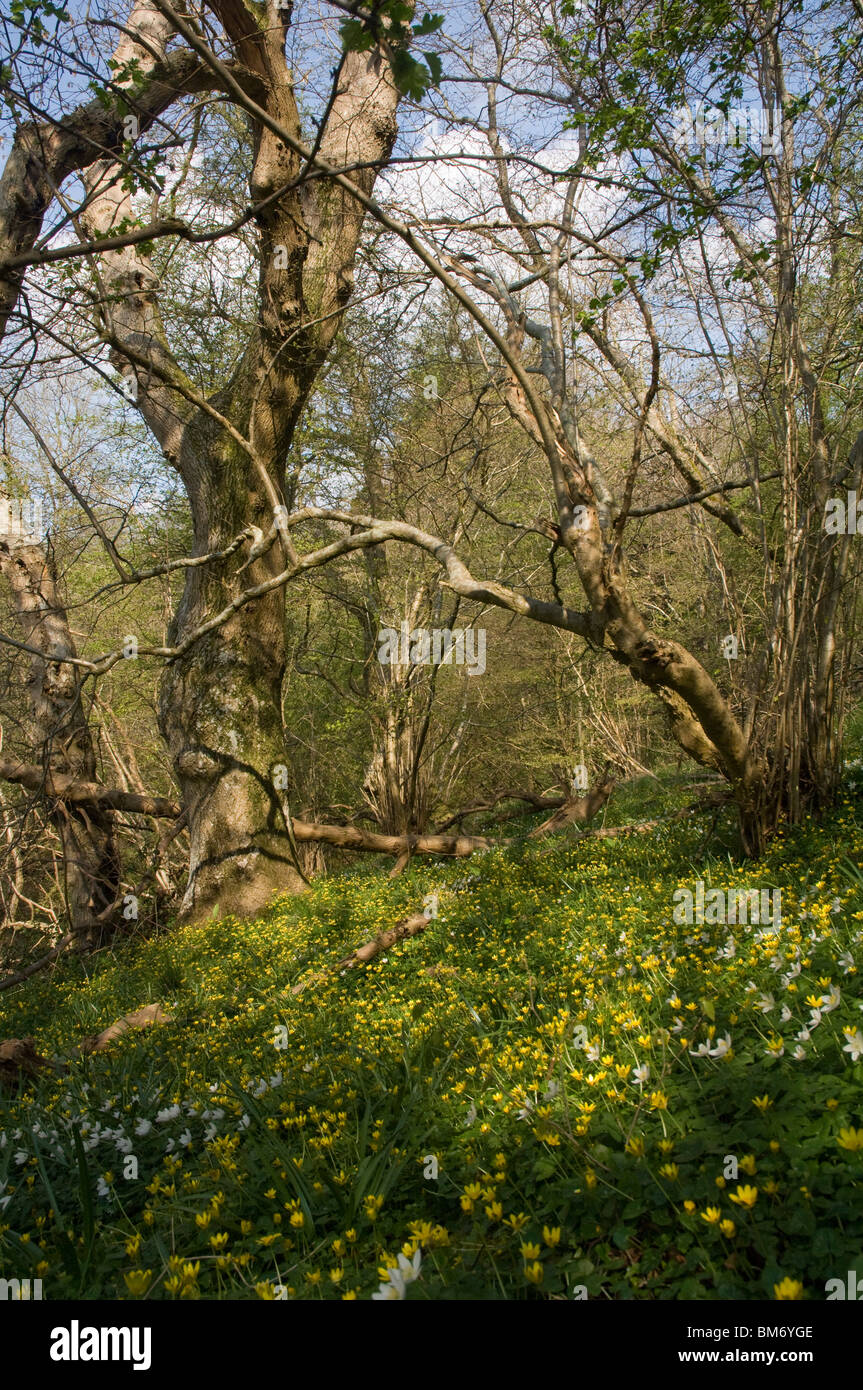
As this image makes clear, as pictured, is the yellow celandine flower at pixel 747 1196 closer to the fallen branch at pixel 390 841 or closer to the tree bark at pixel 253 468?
the tree bark at pixel 253 468

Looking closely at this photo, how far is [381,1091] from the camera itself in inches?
106

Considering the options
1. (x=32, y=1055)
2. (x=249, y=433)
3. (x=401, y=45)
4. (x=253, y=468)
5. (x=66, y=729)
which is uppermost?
(x=249, y=433)

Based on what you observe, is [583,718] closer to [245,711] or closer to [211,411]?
Result: [245,711]

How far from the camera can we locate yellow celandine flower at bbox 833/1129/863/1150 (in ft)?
5.57

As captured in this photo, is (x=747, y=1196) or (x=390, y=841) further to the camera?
(x=390, y=841)

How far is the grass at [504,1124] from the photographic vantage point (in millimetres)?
1707

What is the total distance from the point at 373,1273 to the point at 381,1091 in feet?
3.01

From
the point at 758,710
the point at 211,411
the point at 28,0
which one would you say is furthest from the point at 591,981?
the point at 211,411

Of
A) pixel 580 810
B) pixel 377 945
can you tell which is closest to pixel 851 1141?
pixel 377 945

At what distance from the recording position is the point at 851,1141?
1698 mm

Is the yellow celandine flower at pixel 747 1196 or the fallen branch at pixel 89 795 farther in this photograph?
the fallen branch at pixel 89 795

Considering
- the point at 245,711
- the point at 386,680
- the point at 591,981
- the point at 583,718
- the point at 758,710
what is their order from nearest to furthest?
the point at 591,981 < the point at 758,710 < the point at 245,711 < the point at 386,680 < the point at 583,718

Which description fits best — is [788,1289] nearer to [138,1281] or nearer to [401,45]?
[138,1281]

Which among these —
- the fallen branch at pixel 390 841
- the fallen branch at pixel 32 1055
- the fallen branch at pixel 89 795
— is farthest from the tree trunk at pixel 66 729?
the fallen branch at pixel 32 1055
